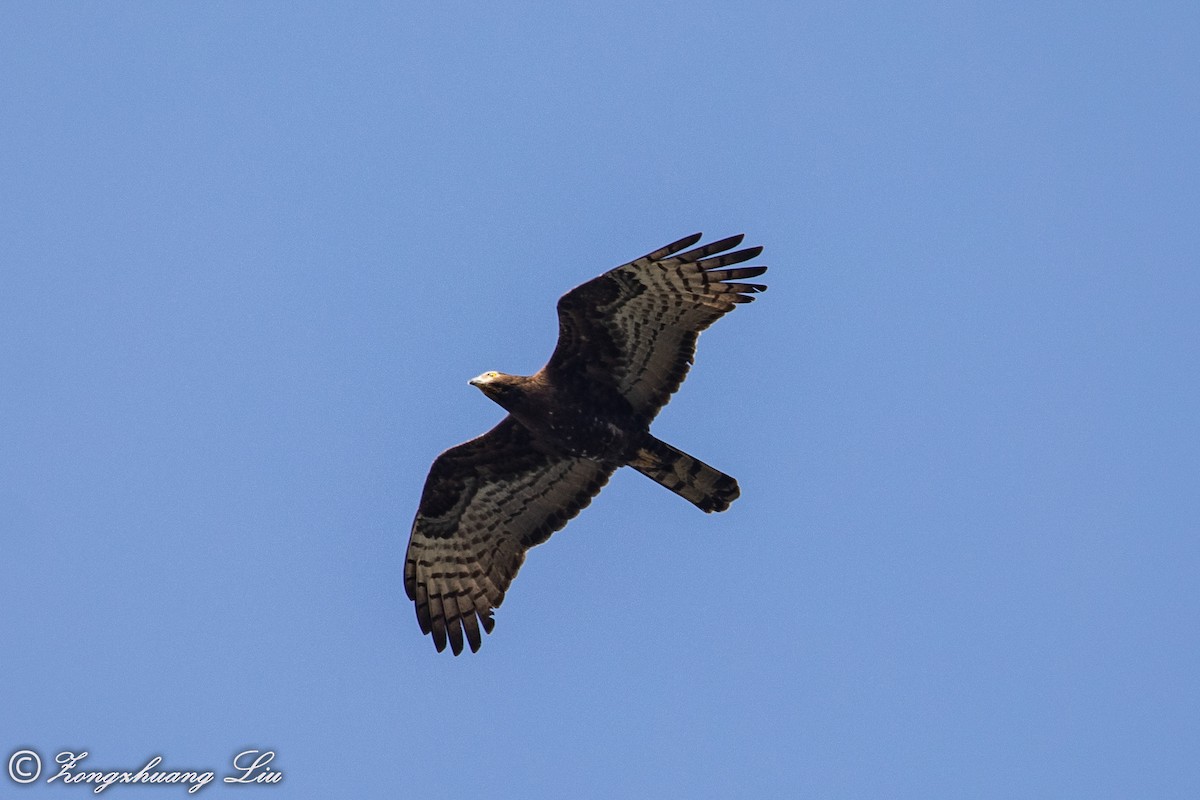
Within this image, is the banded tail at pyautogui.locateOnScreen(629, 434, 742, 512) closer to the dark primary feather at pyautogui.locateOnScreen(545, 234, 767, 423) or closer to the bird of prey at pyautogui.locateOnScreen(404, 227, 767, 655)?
the bird of prey at pyautogui.locateOnScreen(404, 227, 767, 655)

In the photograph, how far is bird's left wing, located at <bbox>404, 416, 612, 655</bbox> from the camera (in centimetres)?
1572

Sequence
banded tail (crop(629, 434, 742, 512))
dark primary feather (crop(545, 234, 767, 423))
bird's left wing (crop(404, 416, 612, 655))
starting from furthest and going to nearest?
bird's left wing (crop(404, 416, 612, 655)), banded tail (crop(629, 434, 742, 512)), dark primary feather (crop(545, 234, 767, 423))

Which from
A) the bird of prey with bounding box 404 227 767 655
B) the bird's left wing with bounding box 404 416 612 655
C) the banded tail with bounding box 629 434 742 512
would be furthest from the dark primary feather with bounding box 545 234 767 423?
the bird's left wing with bounding box 404 416 612 655

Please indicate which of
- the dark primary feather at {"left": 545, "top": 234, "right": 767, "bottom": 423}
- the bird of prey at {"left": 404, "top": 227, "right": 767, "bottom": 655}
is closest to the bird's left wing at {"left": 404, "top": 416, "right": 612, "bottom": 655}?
the bird of prey at {"left": 404, "top": 227, "right": 767, "bottom": 655}

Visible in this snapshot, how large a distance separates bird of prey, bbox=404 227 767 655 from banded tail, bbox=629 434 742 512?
0.04ft

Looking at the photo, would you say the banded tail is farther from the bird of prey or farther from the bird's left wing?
the bird's left wing

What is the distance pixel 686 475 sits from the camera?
15.2m

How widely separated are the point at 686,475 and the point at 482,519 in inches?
87.3

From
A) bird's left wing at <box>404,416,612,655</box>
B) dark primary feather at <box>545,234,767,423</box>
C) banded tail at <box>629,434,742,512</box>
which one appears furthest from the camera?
bird's left wing at <box>404,416,612,655</box>

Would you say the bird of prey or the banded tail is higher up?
the bird of prey

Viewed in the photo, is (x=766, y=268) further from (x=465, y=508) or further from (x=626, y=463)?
(x=465, y=508)

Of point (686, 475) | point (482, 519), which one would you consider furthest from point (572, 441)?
point (482, 519)

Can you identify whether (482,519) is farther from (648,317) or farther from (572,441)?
(648,317)

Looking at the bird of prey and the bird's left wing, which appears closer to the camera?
the bird of prey
